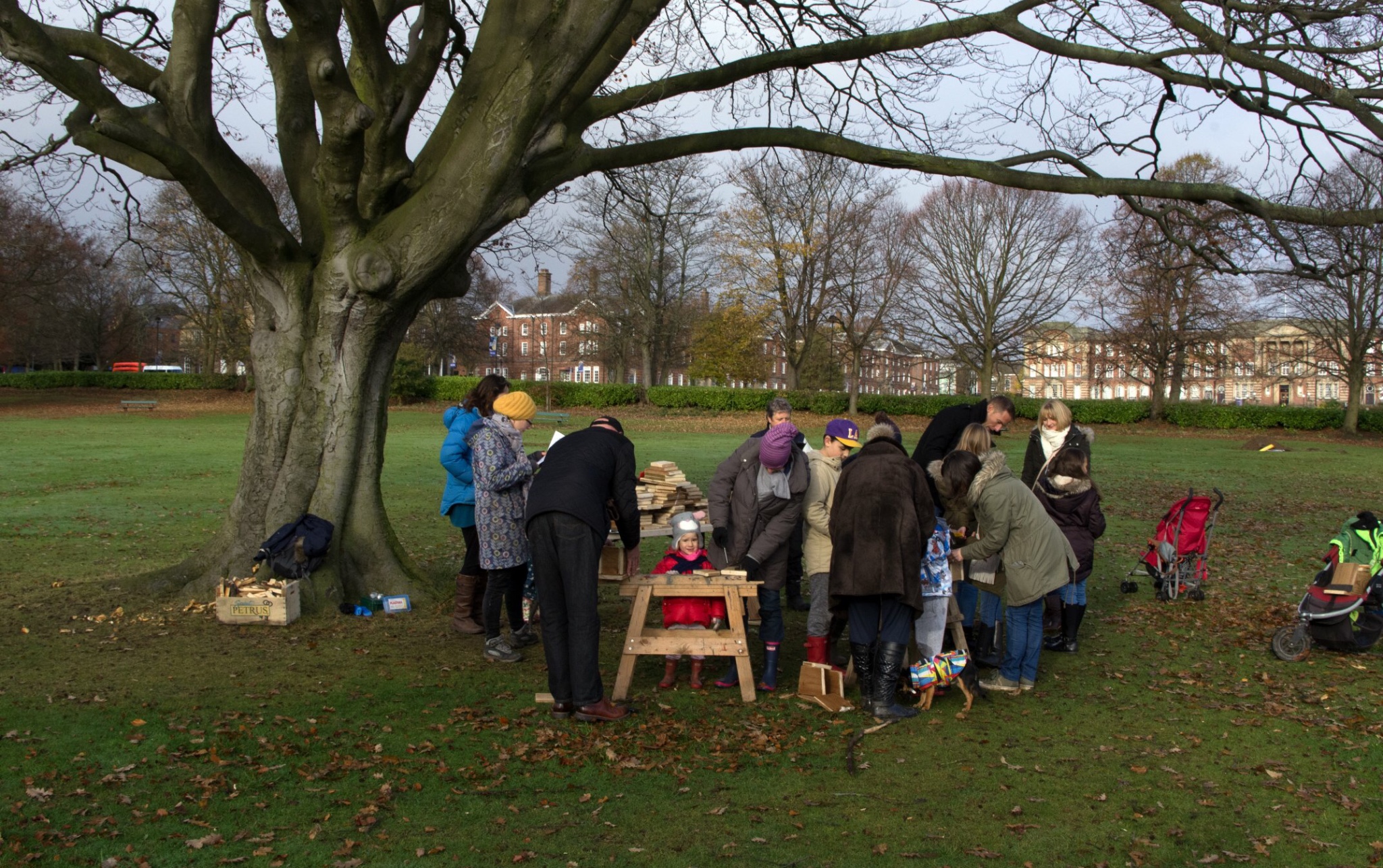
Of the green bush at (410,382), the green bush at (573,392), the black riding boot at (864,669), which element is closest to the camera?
the black riding boot at (864,669)

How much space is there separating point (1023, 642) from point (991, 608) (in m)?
0.73

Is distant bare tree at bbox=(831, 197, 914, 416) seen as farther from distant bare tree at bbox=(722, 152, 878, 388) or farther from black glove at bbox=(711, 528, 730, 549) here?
black glove at bbox=(711, 528, 730, 549)

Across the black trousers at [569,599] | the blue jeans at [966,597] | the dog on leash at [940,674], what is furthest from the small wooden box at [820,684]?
the blue jeans at [966,597]

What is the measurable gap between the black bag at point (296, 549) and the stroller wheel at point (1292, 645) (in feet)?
24.8

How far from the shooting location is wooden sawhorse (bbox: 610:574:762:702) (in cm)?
633

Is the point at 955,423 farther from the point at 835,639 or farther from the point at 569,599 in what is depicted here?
the point at 569,599

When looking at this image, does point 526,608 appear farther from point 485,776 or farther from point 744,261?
point 744,261

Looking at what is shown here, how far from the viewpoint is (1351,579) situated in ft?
24.3

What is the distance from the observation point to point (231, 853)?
4129 mm

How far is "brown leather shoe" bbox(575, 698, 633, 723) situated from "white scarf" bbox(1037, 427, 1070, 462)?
14.3 feet

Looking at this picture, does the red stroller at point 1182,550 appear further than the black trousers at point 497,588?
Yes

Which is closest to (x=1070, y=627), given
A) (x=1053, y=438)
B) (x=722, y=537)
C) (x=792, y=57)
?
(x=1053, y=438)

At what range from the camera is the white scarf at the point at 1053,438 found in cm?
830

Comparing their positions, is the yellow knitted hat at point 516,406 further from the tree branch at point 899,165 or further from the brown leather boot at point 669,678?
the tree branch at point 899,165
